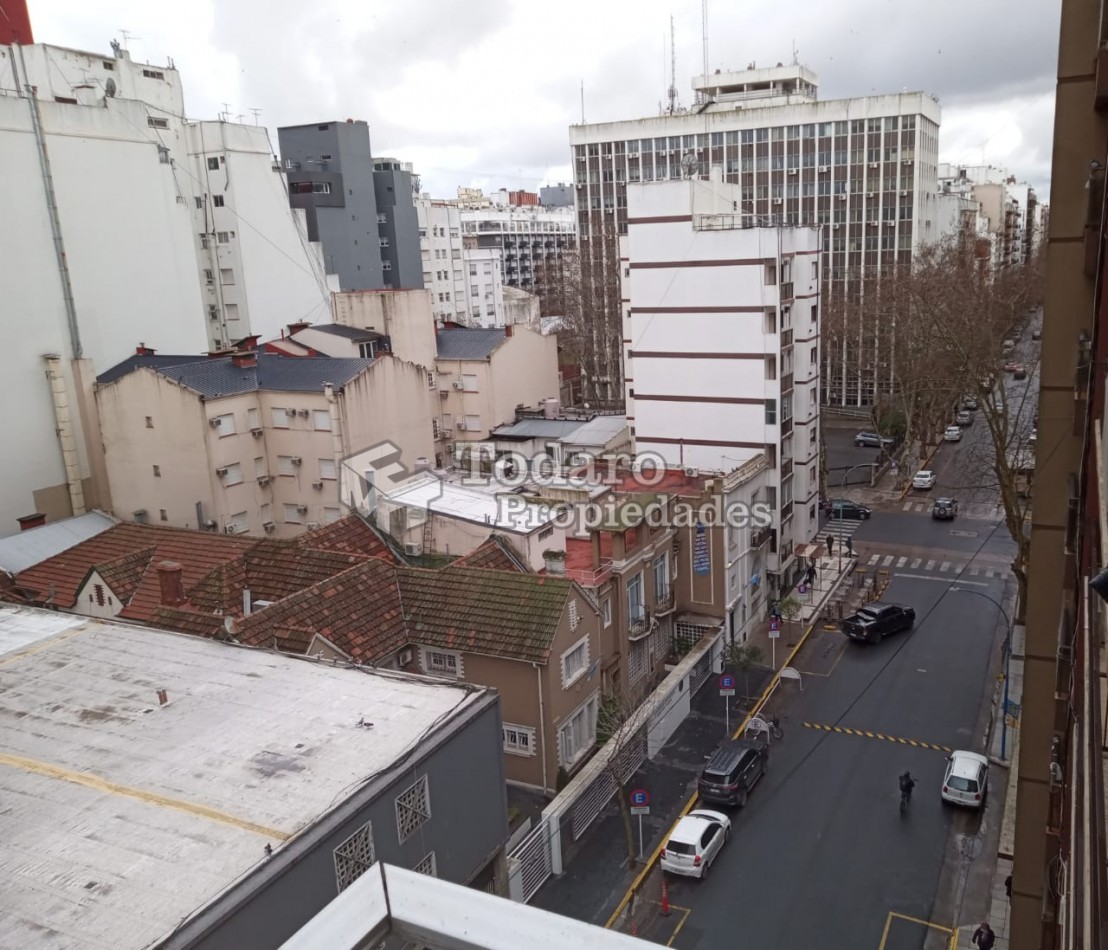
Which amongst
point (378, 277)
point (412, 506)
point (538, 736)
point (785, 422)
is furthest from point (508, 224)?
point (538, 736)

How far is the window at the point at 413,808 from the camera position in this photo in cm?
1348

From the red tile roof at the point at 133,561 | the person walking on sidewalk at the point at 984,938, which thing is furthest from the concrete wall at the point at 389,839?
the red tile roof at the point at 133,561

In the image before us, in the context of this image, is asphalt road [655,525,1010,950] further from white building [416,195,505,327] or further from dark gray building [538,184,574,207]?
dark gray building [538,184,574,207]

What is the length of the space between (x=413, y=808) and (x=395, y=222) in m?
75.7

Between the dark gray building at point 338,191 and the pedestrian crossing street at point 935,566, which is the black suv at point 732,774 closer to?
the pedestrian crossing street at point 935,566

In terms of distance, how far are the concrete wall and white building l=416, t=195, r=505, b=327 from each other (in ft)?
251

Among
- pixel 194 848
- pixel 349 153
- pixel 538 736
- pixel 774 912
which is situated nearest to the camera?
pixel 194 848

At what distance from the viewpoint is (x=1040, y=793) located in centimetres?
1355

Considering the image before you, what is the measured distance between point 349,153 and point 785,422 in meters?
52.7

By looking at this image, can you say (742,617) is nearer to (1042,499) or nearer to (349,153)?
(1042,499)

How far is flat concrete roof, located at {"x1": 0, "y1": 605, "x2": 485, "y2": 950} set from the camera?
10.6 meters

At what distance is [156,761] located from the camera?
13.2 metres

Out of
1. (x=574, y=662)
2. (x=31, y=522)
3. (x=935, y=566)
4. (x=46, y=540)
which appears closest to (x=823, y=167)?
(x=935, y=566)

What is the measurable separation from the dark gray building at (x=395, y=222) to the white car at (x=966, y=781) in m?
67.5
